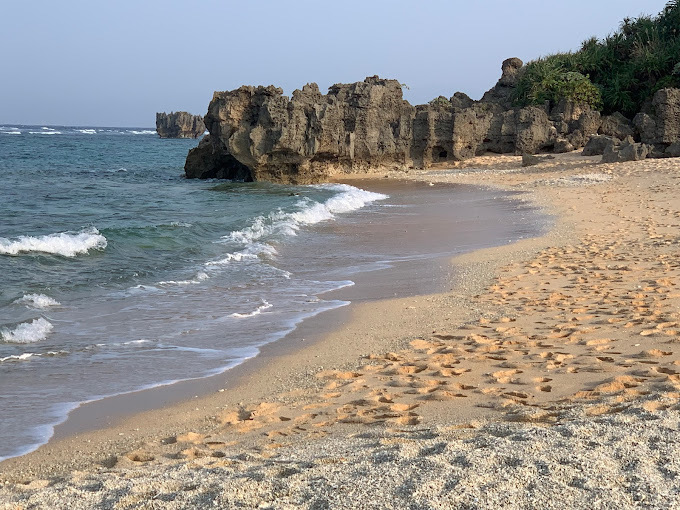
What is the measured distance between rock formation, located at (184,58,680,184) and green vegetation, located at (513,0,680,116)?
3.90ft

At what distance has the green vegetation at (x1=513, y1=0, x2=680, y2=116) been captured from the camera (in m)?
31.8

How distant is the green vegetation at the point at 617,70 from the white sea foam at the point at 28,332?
91.5 ft

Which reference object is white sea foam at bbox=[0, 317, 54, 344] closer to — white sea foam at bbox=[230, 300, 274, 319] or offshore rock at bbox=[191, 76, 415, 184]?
white sea foam at bbox=[230, 300, 274, 319]

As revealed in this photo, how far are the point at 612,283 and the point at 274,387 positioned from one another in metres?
4.34

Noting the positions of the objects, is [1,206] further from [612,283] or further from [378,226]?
[612,283]

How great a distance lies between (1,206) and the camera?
19.6 meters

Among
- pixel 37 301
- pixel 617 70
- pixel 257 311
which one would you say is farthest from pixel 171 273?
pixel 617 70

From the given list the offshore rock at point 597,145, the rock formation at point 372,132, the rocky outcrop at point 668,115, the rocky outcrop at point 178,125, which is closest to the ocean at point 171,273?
the rock formation at point 372,132

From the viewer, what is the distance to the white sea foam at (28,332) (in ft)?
22.3

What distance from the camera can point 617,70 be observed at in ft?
112

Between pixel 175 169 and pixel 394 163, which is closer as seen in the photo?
pixel 394 163

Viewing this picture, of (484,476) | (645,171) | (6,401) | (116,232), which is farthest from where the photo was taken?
(645,171)

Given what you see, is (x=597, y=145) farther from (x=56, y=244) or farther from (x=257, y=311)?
(x=257, y=311)

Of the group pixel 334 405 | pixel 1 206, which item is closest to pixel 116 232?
pixel 1 206
